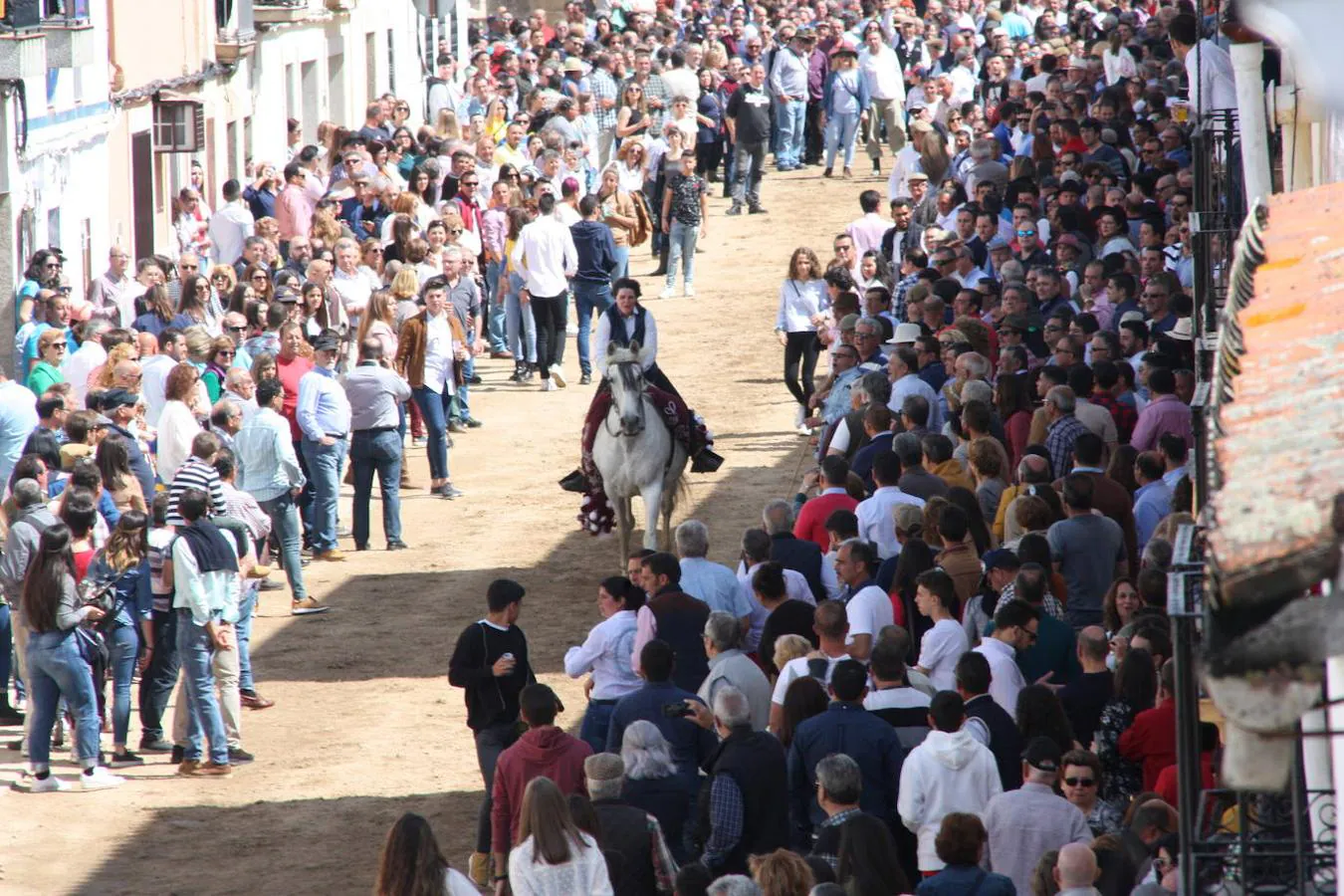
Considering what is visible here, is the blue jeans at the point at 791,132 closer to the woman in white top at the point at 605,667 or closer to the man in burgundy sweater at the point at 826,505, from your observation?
the man in burgundy sweater at the point at 826,505

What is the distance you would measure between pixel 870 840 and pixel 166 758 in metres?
5.98

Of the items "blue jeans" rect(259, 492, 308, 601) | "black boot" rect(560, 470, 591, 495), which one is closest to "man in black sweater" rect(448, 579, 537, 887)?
"blue jeans" rect(259, 492, 308, 601)

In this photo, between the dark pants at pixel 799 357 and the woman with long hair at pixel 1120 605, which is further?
the dark pants at pixel 799 357

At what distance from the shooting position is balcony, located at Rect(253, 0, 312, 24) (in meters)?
28.8

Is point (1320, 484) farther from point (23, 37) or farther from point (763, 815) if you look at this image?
point (23, 37)

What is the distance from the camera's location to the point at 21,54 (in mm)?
18031

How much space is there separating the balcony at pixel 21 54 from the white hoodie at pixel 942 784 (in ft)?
40.2

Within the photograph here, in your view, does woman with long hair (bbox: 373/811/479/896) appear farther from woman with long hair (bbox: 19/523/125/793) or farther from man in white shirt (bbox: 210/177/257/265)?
man in white shirt (bbox: 210/177/257/265)

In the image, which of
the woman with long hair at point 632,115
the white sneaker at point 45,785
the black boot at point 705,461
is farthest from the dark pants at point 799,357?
the white sneaker at point 45,785

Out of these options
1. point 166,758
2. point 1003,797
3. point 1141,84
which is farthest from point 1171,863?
point 1141,84

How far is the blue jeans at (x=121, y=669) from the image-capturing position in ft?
39.3

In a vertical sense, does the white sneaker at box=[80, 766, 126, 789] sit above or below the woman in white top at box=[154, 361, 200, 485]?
below

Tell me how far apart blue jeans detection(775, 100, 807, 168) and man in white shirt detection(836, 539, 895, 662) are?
22.3m

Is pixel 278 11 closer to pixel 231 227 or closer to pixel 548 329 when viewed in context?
pixel 231 227
